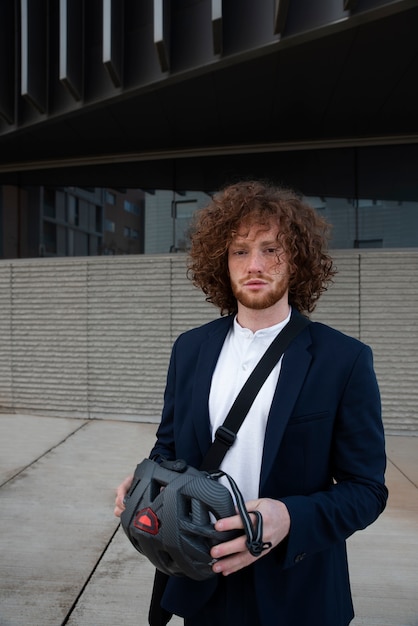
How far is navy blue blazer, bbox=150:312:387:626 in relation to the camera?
47.8 inches

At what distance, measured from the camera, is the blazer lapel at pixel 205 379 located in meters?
1.36

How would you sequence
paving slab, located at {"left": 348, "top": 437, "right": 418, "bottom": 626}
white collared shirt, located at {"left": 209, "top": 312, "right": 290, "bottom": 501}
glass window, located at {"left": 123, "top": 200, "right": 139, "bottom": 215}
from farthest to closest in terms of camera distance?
glass window, located at {"left": 123, "top": 200, "right": 139, "bottom": 215} → paving slab, located at {"left": 348, "top": 437, "right": 418, "bottom": 626} → white collared shirt, located at {"left": 209, "top": 312, "right": 290, "bottom": 501}

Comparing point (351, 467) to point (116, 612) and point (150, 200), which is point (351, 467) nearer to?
point (116, 612)

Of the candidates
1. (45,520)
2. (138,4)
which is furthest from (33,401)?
(138,4)

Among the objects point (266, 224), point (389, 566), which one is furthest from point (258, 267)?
point (389, 566)

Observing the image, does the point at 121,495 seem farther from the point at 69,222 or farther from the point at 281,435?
the point at 69,222

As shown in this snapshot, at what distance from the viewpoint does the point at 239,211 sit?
4.91 feet

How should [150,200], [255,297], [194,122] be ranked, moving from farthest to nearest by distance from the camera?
1. [150,200]
2. [194,122]
3. [255,297]

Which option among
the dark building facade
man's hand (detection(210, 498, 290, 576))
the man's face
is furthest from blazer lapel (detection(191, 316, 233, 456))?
the dark building facade

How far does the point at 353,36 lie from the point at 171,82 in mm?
2303

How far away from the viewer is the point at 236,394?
1364 millimetres

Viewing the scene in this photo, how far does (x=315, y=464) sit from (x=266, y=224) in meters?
0.72

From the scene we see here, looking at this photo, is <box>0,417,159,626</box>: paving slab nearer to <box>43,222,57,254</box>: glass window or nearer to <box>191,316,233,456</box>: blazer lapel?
<box>191,316,233,456</box>: blazer lapel

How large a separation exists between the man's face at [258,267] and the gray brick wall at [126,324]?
4807mm
